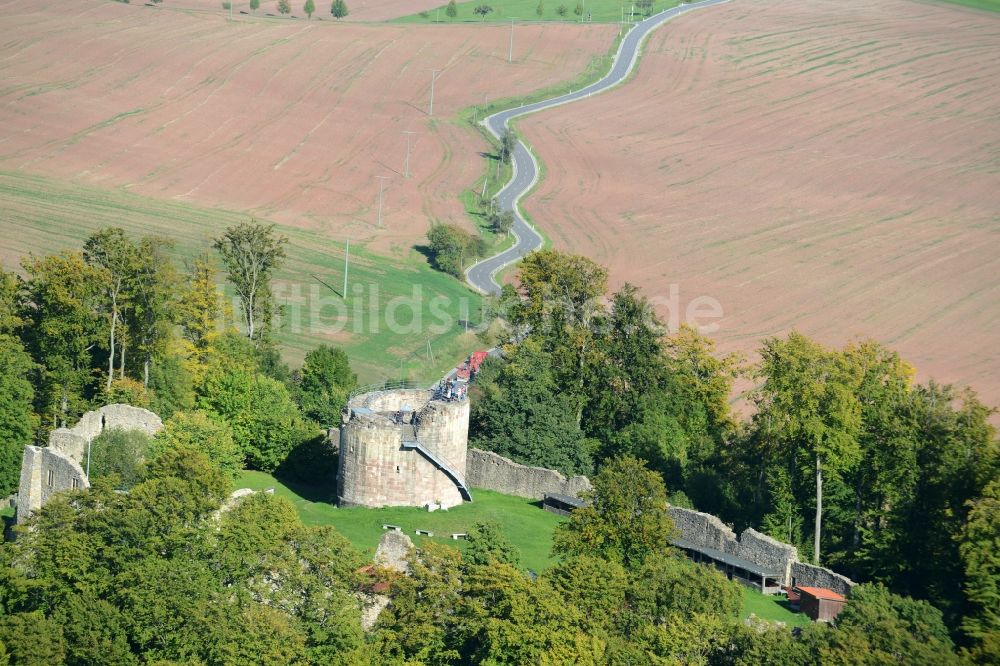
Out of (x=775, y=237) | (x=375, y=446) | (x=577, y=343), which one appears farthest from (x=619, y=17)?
(x=375, y=446)

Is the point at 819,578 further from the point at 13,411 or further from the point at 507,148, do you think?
the point at 507,148

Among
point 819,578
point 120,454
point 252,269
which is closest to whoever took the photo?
point 819,578

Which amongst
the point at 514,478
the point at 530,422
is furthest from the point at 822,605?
the point at 530,422

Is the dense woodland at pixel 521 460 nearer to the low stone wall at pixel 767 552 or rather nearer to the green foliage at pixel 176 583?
the green foliage at pixel 176 583

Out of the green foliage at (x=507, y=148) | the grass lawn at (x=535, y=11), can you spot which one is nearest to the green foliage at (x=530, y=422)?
the green foliage at (x=507, y=148)

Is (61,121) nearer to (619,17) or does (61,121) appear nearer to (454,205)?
(454,205)

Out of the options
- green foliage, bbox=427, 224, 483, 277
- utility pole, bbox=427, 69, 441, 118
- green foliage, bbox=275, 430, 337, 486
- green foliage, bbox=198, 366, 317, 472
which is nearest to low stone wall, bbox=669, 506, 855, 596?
green foliage, bbox=275, 430, 337, 486
